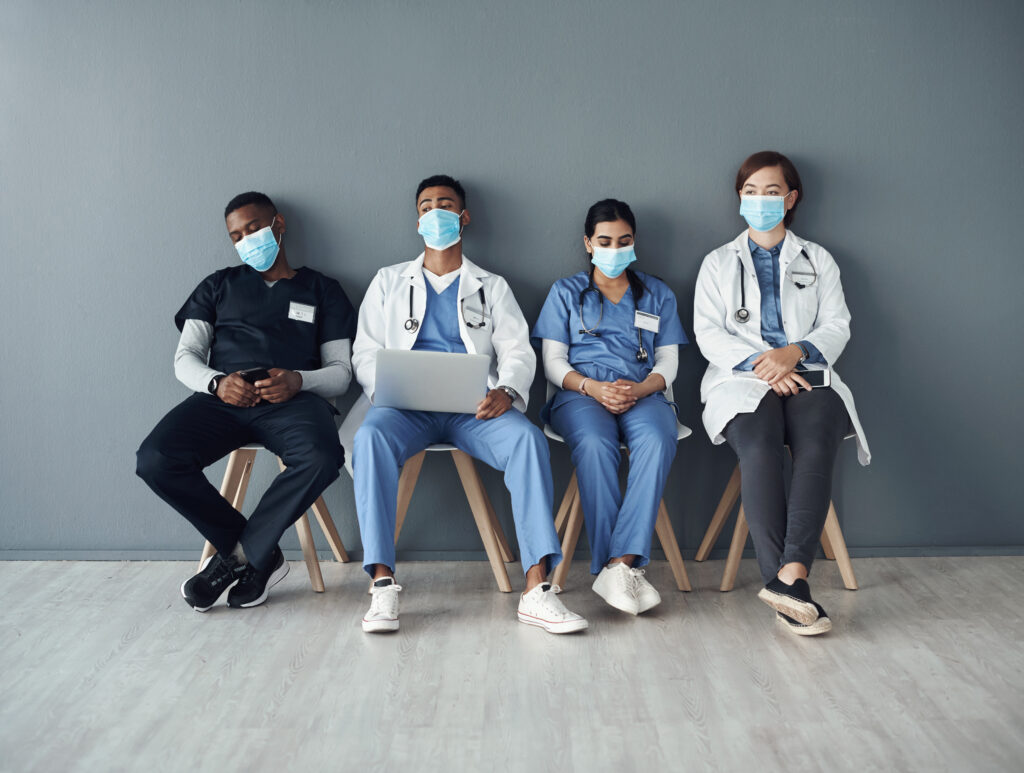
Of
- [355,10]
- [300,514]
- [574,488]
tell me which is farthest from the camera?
[355,10]

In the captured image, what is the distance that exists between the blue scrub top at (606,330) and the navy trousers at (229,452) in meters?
0.88

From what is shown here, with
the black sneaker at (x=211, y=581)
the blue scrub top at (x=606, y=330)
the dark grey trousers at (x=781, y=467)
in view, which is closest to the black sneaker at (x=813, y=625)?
the dark grey trousers at (x=781, y=467)

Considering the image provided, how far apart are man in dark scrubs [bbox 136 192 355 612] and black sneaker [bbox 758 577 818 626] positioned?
1.46 meters

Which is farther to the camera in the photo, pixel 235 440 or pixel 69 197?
pixel 69 197

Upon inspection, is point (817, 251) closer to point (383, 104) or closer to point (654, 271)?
point (654, 271)

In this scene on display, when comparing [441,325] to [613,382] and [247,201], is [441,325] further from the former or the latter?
[247,201]

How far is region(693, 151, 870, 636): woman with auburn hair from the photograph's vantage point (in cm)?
264

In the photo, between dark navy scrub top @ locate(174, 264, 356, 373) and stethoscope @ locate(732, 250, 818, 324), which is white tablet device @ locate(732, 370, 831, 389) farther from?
dark navy scrub top @ locate(174, 264, 356, 373)

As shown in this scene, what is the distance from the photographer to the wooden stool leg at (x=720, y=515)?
3067 mm

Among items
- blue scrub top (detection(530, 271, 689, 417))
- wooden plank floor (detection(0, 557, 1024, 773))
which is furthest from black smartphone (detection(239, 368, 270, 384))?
blue scrub top (detection(530, 271, 689, 417))

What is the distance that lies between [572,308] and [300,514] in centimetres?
122

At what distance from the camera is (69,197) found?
331 cm

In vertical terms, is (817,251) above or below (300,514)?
above

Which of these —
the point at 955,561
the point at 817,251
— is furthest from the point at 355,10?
the point at 955,561
